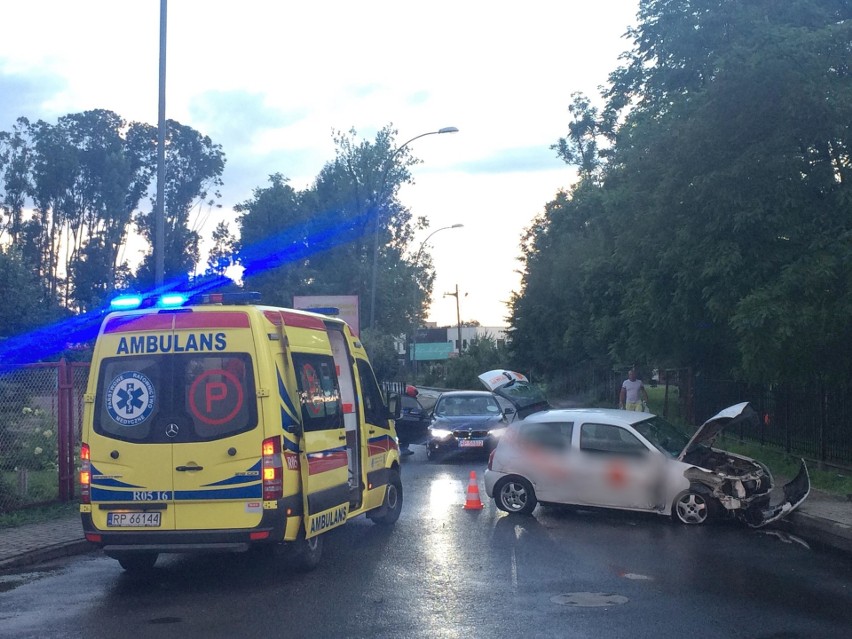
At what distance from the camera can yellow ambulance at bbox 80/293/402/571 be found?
329 inches

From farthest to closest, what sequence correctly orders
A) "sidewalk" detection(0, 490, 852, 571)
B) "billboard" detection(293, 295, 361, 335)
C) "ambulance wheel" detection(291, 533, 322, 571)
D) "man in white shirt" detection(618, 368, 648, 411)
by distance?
"billboard" detection(293, 295, 361, 335) < "man in white shirt" detection(618, 368, 648, 411) < "sidewalk" detection(0, 490, 852, 571) < "ambulance wheel" detection(291, 533, 322, 571)

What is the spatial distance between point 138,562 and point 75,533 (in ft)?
8.27

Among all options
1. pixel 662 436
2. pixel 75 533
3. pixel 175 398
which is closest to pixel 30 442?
pixel 75 533

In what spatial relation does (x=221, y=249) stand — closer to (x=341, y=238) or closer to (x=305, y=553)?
(x=341, y=238)

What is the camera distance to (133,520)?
28.0ft

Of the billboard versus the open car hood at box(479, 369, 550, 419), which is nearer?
the open car hood at box(479, 369, 550, 419)

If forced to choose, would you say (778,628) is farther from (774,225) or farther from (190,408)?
(774,225)

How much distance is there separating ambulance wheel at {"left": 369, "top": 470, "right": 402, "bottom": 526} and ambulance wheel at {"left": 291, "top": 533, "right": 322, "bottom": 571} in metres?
2.56

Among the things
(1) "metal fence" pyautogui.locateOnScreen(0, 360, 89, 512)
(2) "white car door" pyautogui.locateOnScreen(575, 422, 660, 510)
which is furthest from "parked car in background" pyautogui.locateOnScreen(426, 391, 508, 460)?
(1) "metal fence" pyautogui.locateOnScreen(0, 360, 89, 512)

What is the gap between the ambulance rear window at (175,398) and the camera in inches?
333

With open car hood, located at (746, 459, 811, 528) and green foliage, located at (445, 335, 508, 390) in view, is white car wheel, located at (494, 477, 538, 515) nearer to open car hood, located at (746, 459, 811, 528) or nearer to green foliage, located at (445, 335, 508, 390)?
open car hood, located at (746, 459, 811, 528)

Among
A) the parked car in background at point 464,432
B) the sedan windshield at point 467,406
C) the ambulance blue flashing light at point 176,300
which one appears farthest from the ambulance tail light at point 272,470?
the sedan windshield at point 467,406

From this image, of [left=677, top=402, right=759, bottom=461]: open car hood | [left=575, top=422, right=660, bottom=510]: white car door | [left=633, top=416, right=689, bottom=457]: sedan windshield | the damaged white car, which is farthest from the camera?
[left=633, top=416, right=689, bottom=457]: sedan windshield

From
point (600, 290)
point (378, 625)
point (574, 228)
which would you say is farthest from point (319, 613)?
point (574, 228)
